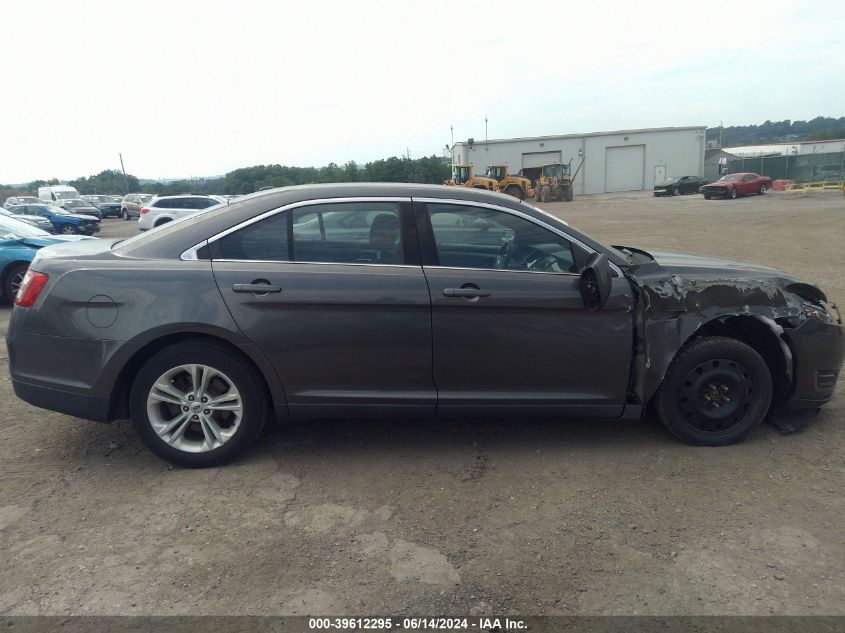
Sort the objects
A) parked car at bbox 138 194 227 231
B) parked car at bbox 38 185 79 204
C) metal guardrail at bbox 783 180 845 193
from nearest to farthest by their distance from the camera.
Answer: parked car at bbox 138 194 227 231 → metal guardrail at bbox 783 180 845 193 → parked car at bbox 38 185 79 204

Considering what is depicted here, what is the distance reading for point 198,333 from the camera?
3689 mm

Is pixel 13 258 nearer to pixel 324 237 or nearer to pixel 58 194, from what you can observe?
pixel 324 237

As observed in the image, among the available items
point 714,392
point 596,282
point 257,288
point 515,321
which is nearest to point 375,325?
point 257,288

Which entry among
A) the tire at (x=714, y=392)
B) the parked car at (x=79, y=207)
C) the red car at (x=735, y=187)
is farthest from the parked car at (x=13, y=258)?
the red car at (x=735, y=187)

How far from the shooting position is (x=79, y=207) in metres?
35.2

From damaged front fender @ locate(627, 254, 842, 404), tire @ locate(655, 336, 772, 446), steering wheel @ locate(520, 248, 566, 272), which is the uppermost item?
steering wheel @ locate(520, 248, 566, 272)

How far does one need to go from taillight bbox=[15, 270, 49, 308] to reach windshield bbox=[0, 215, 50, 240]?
712cm

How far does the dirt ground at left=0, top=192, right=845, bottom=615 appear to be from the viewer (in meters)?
2.69

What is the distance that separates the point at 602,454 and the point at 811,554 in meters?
1.26

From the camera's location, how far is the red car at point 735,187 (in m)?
36.1

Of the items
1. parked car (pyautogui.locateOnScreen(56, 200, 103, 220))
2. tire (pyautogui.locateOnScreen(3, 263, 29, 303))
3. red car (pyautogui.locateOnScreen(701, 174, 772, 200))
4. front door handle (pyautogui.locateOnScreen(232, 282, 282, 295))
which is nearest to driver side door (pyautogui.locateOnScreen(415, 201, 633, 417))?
front door handle (pyautogui.locateOnScreen(232, 282, 282, 295))

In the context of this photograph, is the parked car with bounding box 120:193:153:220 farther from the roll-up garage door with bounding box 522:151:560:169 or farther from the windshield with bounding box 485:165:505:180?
the roll-up garage door with bounding box 522:151:560:169

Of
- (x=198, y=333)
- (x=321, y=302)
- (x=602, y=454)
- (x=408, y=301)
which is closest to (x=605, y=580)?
(x=602, y=454)

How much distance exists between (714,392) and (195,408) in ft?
10.5
